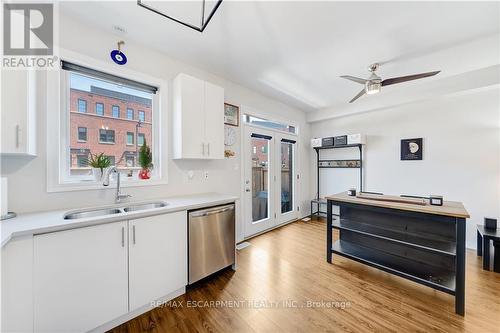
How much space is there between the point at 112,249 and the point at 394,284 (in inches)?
115

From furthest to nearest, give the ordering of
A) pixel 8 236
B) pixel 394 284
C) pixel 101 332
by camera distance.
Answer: pixel 394 284
pixel 101 332
pixel 8 236

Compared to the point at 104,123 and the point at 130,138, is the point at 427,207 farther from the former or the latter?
the point at 104,123

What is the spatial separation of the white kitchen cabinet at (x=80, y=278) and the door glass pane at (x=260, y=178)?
2.50 meters


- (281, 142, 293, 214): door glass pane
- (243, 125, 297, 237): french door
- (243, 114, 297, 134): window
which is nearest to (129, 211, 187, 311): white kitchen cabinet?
(243, 125, 297, 237): french door

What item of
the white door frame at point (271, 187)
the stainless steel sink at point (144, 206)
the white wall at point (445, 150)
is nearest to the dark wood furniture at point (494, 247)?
the white wall at point (445, 150)

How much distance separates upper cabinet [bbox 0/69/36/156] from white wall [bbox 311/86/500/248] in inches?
203

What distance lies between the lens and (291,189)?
4.77m

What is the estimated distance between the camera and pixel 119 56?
2148mm

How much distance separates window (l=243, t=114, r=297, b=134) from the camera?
3650 mm

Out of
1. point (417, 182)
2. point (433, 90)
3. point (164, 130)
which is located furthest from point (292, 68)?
point (417, 182)

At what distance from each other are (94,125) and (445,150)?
17.3ft

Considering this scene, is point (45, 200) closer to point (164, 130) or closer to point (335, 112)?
point (164, 130)

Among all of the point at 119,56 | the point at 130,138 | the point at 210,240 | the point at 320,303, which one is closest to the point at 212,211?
the point at 210,240

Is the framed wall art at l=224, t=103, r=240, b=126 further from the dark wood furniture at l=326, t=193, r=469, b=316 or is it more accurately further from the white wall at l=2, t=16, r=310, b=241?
the dark wood furniture at l=326, t=193, r=469, b=316
